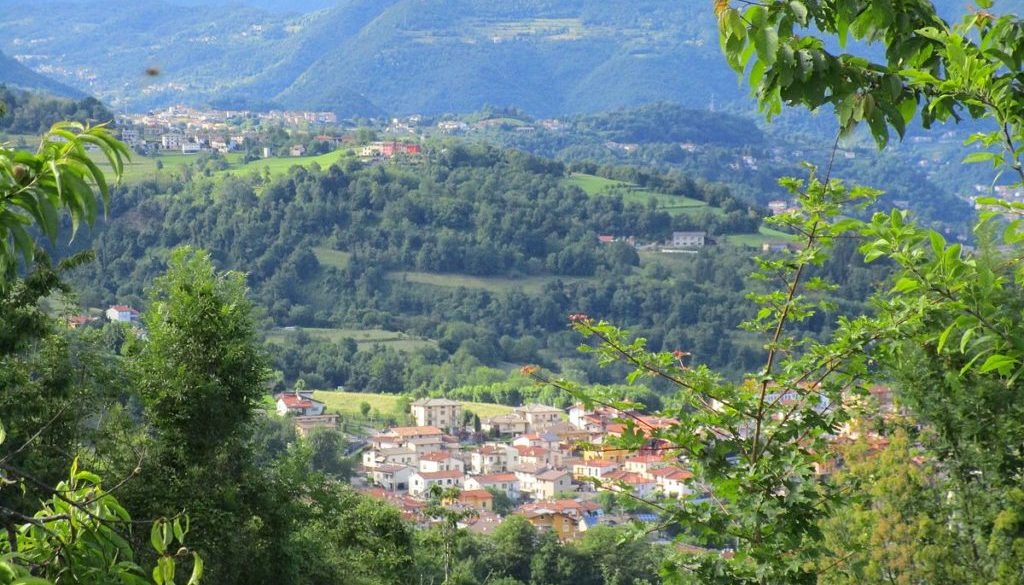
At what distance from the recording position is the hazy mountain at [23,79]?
10150 centimetres

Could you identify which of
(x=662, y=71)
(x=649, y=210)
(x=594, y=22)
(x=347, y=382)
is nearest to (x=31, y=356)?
(x=347, y=382)

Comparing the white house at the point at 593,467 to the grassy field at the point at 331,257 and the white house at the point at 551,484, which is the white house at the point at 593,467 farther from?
the grassy field at the point at 331,257

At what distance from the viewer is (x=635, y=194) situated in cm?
7644

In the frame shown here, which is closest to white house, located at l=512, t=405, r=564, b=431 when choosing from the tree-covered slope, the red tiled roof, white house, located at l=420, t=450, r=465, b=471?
white house, located at l=420, t=450, r=465, b=471

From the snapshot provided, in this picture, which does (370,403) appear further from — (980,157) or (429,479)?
(980,157)

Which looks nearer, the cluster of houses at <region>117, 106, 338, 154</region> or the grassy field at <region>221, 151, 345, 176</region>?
the grassy field at <region>221, 151, 345, 176</region>

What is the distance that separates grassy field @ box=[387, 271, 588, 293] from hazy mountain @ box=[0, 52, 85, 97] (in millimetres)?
46964

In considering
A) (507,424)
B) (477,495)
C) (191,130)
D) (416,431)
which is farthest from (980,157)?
(191,130)

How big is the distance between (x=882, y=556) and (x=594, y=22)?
172 m

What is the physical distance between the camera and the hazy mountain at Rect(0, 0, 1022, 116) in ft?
470

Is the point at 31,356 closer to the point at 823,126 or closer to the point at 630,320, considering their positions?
the point at 630,320

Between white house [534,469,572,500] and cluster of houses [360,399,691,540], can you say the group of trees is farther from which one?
white house [534,469,572,500]

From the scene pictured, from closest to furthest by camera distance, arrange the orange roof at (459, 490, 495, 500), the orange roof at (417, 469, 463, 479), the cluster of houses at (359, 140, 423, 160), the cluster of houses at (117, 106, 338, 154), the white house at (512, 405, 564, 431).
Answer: the orange roof at (459, 490, 495, 500), the orange roof at (417, 469, 463, 479), the white house at (512, 405, 564, 431), the cluster of houses at (117, 106, 338, 154), the cluster of houses at (359, 140, 423, 160)

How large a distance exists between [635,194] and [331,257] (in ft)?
65.0
